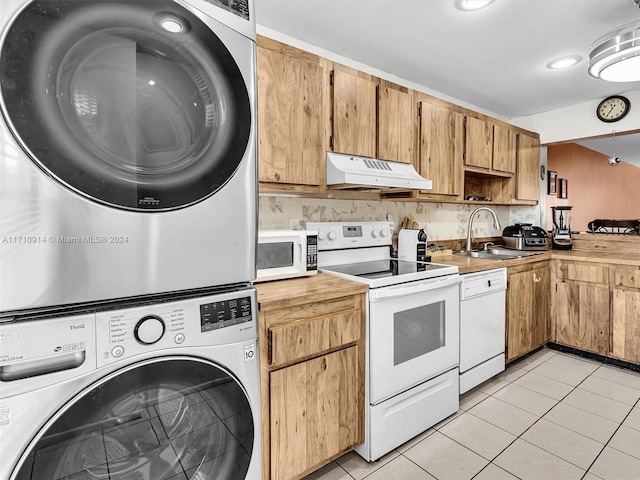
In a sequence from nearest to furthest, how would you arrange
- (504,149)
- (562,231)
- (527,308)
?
(527,308) → (504,149) → (562,231)

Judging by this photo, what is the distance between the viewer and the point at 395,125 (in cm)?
238

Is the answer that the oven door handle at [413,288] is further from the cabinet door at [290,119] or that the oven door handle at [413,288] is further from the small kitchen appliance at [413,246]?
the cabinet door at [290,119]

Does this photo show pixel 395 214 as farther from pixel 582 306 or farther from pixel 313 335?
pixel 582 306

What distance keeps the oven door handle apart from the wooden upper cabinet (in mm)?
1645

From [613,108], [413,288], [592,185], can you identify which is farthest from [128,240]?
[592,185]

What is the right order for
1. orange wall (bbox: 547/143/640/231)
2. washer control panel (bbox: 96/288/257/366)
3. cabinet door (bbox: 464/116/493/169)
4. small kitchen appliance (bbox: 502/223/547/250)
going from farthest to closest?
orange wall (bbox: 547/143/640/231), small kitchen appliance (bbox: 502/223/547/250), cabinet door (bbox: 464/116/493/169), washer control panel (bbox: 96/288/257/366)

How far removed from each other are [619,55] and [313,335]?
2321 mm

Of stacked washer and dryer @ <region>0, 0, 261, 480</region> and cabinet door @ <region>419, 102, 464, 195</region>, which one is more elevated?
cabinet door @ <region>419, 102, 464, 195</region>

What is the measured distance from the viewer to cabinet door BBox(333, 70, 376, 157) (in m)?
2.07

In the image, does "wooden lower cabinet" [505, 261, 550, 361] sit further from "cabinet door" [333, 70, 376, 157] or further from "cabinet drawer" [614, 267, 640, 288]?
"cabinet door" [333, 70, 376, 157]

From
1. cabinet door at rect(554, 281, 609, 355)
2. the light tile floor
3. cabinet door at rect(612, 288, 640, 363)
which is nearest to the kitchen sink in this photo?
cabinet door at rect(554, 281, 609, 355)

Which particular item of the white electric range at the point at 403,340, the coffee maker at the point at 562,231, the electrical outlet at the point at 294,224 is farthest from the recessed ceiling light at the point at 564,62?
the electrical outlet at the point at 294,224

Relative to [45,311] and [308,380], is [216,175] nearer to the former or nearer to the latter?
[45,311]

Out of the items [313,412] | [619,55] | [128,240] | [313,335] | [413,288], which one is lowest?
[313,412]
